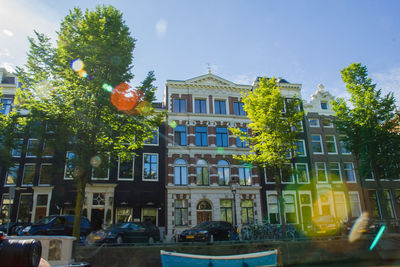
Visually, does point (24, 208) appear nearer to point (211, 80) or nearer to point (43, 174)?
point (43, 174)

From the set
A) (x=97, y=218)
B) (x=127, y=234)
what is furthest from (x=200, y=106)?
(x=127, y=234)

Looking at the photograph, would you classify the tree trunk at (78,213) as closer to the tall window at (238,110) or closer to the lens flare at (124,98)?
the lens flare at (124,98)

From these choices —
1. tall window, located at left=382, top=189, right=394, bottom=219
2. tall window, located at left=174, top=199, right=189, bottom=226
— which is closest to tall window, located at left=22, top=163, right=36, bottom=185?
tall window, located at left=174, top=199, right=189, bottom=226

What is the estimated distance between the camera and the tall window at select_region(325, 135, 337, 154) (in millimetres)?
31250

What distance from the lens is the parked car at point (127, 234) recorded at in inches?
618

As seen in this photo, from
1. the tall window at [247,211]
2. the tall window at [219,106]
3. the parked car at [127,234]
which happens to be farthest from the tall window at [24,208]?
the tall window at [219,106]

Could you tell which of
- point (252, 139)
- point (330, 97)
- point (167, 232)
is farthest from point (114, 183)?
point (330, 97)

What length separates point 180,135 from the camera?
94.4 feet

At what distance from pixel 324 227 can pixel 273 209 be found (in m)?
8.12

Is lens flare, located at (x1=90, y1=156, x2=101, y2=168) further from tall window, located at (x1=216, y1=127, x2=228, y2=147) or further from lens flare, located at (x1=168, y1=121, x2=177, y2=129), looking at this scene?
tall window, located at (x1=216, y1=127, x2=228, y2=147)

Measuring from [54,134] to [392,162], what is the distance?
25055mm

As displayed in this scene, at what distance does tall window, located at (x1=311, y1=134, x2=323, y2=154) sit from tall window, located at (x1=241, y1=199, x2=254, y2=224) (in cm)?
1016

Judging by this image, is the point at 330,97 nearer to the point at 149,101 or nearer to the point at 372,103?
the point at 372,103

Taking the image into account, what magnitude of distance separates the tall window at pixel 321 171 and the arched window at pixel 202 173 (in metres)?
12.5
